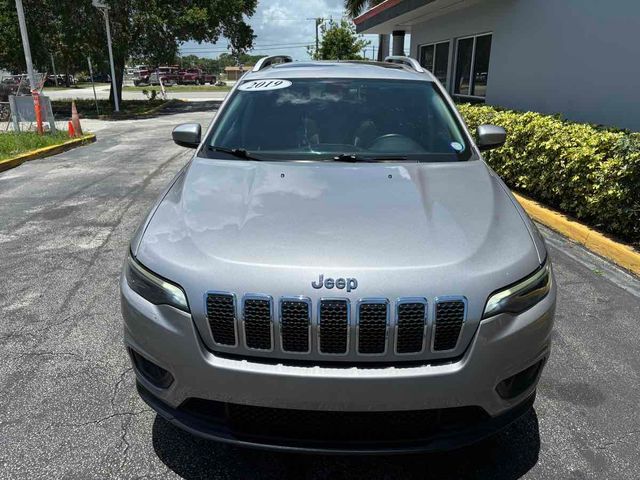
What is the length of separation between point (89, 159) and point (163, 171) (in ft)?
8.16

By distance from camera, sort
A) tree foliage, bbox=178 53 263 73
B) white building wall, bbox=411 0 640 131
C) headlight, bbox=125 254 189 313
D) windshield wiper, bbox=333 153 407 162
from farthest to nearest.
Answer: tree foliage, bbox=178 53 263 73, white building wall, bbox=411 0 640 131, windshield wiper, bbox=333 153 407 162, headlight, bbox=125 254 189 313

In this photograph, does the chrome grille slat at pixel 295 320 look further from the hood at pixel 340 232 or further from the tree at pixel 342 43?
the tree at pixel 342 43

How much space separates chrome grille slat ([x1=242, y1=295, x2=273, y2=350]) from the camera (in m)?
1.89

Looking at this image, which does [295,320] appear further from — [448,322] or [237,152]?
[237,152]

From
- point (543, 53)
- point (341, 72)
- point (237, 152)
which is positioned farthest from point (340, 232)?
point (543, 53)

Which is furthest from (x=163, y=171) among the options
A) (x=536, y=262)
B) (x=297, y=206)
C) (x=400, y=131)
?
(x=536, y=262)

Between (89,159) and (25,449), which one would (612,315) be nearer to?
(25,449)

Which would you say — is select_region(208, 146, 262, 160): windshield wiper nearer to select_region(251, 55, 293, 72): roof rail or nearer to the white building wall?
select_region(251, 55, 293, 72): roof rail

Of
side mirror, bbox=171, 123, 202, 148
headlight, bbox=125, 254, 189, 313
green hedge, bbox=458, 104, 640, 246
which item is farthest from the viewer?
green hedge, bbox=458, 104, 640, 246

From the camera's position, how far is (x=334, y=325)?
6.16ft

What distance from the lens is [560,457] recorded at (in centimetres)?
242

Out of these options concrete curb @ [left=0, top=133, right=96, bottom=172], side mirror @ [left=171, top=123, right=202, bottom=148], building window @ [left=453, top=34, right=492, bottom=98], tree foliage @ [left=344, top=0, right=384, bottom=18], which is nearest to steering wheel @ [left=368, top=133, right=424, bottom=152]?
side mirror @ [left=171, top=123, right=202, bottom=148]

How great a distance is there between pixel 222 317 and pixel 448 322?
83 centimetres

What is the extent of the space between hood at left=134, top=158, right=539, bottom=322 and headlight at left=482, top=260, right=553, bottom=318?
0.04m
